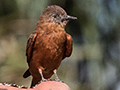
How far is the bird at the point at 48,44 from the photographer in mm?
4090

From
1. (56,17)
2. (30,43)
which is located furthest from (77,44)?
(30,43)

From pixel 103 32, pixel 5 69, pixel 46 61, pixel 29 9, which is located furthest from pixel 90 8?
pixel 46 61

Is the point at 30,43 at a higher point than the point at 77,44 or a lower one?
higher

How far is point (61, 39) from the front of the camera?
163 inches

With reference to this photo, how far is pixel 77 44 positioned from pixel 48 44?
2491mm

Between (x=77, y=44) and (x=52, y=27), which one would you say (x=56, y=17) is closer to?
(x=52, y=27)

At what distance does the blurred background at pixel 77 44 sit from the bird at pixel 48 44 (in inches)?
69.6

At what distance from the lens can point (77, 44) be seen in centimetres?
650

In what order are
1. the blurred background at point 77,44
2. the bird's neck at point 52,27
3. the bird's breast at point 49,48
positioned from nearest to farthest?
the bird's breast at point 49,48 → the bird's neck at point 52,27 → the blurred background at point 77,44

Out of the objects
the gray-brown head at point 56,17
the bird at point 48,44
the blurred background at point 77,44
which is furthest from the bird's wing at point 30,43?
the blurred background at point 77,44

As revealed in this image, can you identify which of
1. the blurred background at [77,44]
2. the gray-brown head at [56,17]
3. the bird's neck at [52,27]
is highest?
the gray-brown head at [56,17]

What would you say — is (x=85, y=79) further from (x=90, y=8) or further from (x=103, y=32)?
(x=90, y=8)

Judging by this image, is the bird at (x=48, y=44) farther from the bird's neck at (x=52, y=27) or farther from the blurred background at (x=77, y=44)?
the blurred background at (x=77, y=44)

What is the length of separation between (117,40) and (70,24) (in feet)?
3.94
